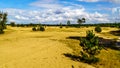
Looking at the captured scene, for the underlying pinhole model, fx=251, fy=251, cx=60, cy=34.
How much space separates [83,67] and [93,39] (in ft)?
17.4

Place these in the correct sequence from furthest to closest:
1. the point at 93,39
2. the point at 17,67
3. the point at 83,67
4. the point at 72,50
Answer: the point at 72,50
the point at 93,39
the point at 83,67
the point at 17,67

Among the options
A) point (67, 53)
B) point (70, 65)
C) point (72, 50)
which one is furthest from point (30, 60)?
point (72, 50)

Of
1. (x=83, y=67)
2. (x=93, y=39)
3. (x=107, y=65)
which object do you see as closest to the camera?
(x=83, y=67)

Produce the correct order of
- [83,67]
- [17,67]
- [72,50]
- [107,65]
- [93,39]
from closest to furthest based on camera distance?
1. [17,67]
2. [83,67]
3. [107,65]
4. [93,39]
5. [72,50]

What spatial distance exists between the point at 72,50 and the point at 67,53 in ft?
7.54

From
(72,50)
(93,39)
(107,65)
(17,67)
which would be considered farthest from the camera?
(72,50)

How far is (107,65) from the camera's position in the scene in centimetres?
2934

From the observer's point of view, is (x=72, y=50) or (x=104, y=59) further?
(x=72, y=50)

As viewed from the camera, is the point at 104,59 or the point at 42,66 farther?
the point at 104,59

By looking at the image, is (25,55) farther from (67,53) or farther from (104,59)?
(104,59)

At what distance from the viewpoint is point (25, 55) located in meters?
30.1

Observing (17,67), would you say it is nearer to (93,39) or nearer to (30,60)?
(30,60)

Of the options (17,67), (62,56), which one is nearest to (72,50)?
(62,56)

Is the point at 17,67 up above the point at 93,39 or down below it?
below
